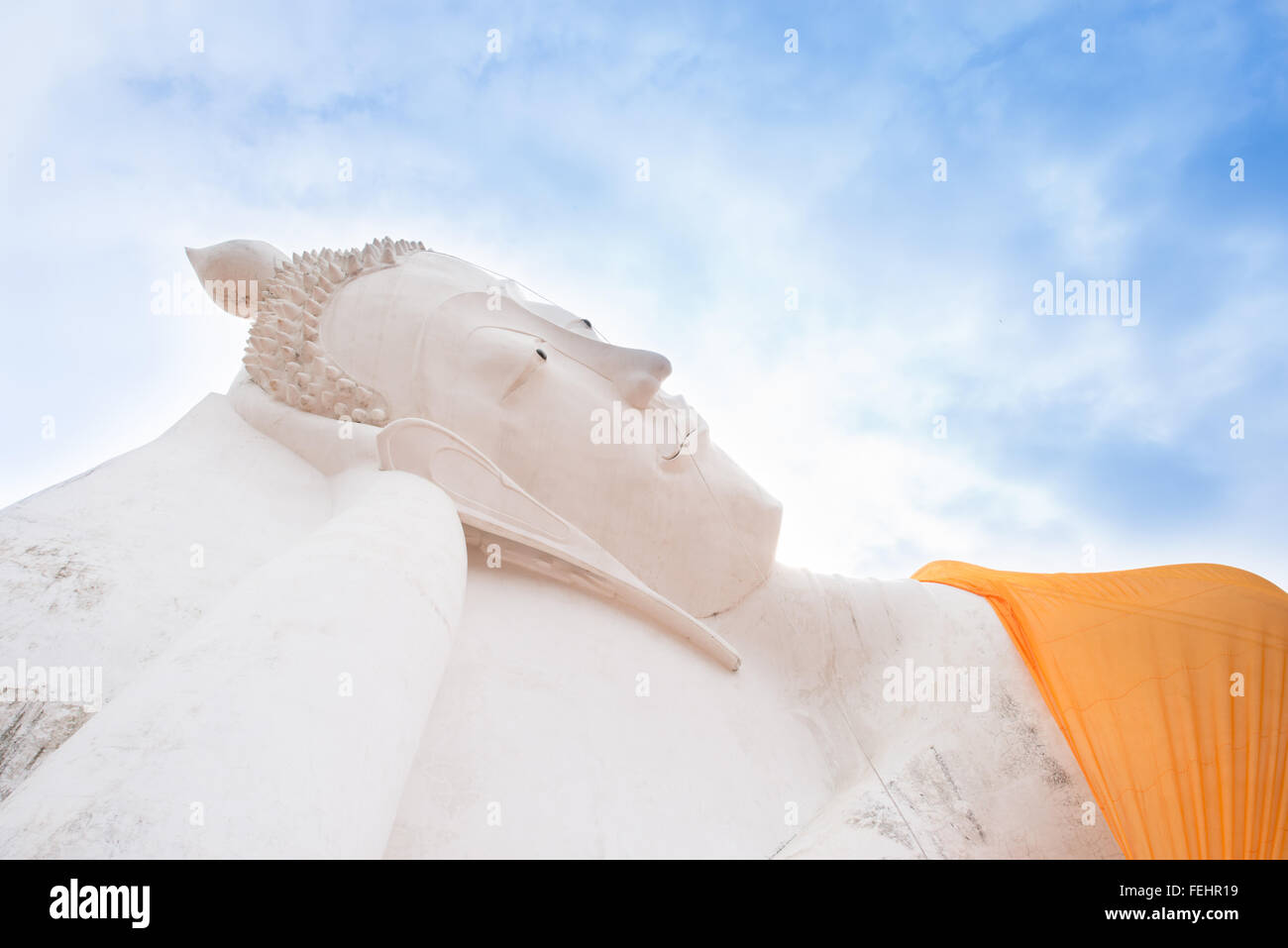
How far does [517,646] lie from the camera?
14.1ft

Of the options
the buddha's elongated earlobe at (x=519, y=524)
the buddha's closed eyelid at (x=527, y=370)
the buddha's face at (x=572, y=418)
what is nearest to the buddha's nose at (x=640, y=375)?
the buddha's face at (x=572, y=418)

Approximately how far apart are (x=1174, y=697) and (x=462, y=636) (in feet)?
10.1

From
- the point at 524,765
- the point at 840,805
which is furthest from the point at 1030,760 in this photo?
the point at 524,765

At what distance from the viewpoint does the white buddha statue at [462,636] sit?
2.28 metres

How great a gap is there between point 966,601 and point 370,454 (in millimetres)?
3266

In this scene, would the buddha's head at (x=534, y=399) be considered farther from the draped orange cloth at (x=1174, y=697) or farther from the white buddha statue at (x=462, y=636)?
the draped orange cloth at (x=1174, y=697)

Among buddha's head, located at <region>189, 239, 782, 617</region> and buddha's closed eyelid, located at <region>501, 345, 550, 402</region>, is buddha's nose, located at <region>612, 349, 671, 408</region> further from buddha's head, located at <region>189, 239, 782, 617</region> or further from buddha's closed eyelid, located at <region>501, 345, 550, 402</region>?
buddha's closed eyelid, located at <region>501, 345, 550, 402</region>

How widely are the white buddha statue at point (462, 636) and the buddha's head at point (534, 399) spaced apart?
0.02 metres

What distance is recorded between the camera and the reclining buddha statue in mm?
2371

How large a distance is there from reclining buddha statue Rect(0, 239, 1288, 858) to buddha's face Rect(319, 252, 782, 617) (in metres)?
0.02

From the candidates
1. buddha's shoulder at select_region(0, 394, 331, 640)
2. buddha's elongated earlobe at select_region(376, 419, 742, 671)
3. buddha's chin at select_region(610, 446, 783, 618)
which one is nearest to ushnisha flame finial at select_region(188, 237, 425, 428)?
buddha's shoulder at select_region(0, 394, 331, 640)

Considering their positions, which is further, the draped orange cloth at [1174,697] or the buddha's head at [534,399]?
the buddha's head at [534,399]

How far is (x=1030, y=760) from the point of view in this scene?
4.32 meters

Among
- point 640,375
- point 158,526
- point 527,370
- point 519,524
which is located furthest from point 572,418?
point 158,526
